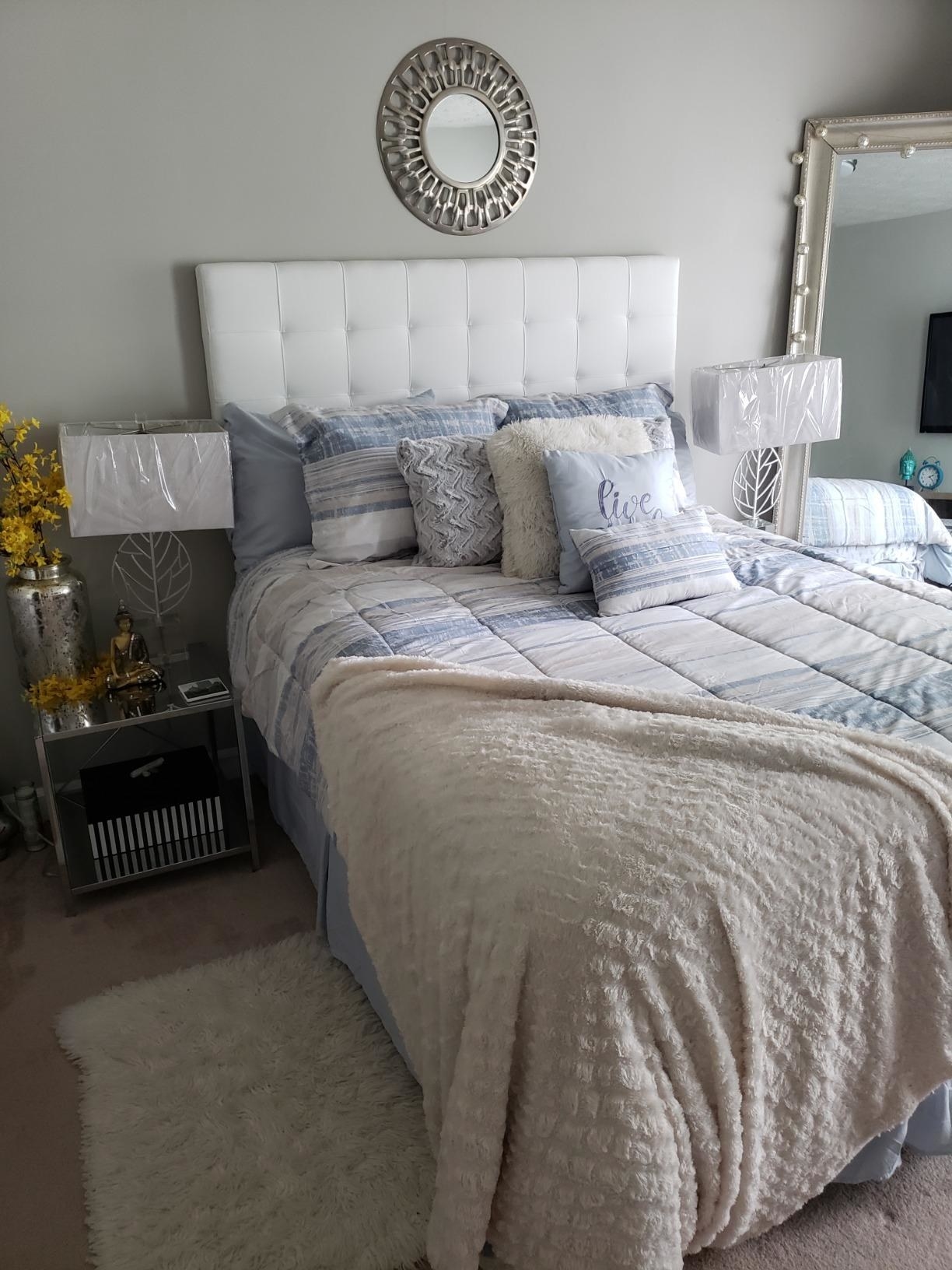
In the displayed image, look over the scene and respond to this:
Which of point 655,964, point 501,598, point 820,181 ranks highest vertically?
point 820,181

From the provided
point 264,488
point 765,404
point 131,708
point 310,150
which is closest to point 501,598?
point 264,488

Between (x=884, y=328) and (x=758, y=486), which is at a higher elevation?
(x=884, y=328)

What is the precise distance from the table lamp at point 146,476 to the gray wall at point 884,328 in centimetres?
223

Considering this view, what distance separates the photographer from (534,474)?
8.13ft

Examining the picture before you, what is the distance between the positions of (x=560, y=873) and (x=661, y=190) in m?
2.73

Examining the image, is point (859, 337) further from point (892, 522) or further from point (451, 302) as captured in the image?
point (451, 302)

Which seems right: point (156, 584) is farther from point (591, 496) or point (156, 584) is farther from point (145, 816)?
point (591, 496)

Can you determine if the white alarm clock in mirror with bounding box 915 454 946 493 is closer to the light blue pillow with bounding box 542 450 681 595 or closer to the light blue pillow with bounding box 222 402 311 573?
the light blue pillow with bounding box 542 450 681 595

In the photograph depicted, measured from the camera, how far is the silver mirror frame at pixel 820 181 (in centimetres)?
327

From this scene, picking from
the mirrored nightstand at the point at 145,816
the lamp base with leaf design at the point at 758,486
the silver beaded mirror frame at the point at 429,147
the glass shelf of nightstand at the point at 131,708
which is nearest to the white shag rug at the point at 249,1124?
the mirrored nightstand at the point at 145,816

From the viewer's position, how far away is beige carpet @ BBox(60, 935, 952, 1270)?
57.4 inches

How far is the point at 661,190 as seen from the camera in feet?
10.5

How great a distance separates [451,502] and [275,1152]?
1.52m

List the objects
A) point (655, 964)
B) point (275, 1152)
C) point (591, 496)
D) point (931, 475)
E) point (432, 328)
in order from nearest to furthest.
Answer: point (655, 964) < point (275, 1152) < point (591, 496) < point (432, 328) < point (931, 475)
